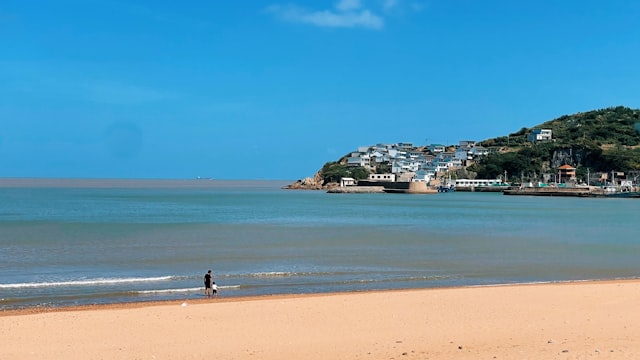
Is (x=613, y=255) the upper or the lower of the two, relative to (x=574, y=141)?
lower

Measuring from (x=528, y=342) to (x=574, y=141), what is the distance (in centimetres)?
14657

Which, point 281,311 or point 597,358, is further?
point 281,311

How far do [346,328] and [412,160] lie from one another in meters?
158

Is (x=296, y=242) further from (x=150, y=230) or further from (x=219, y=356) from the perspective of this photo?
(x=219, y=356)

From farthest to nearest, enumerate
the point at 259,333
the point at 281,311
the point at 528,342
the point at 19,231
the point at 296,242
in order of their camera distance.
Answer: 1. the point at 19,231
2. the point at 296,242
3. the point at 281,311
4. the point at 259,333
5. the point at 528,342

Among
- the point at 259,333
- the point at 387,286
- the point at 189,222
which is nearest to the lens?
the point at 259,333

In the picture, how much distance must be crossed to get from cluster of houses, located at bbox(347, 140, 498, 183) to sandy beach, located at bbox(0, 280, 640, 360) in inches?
4691

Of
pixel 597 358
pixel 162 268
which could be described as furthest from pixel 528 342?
pixel 162 268

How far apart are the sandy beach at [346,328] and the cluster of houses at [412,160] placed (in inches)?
4691

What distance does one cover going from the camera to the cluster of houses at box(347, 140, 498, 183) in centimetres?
14750

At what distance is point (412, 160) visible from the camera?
167 meters

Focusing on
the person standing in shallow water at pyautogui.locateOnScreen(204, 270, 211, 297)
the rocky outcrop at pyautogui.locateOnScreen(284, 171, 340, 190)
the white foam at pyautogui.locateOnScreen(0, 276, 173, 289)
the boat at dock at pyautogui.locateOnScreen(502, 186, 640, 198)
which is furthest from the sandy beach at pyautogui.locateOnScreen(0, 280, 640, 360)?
the rocky outcrop at pyautogui.locateOnScreen(284, 171, 340, 190)

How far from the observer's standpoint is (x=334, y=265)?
68.9 ft

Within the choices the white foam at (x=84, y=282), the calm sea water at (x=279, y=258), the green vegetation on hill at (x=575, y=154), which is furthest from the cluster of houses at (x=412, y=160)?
the white foam at (x=84, y=282)
